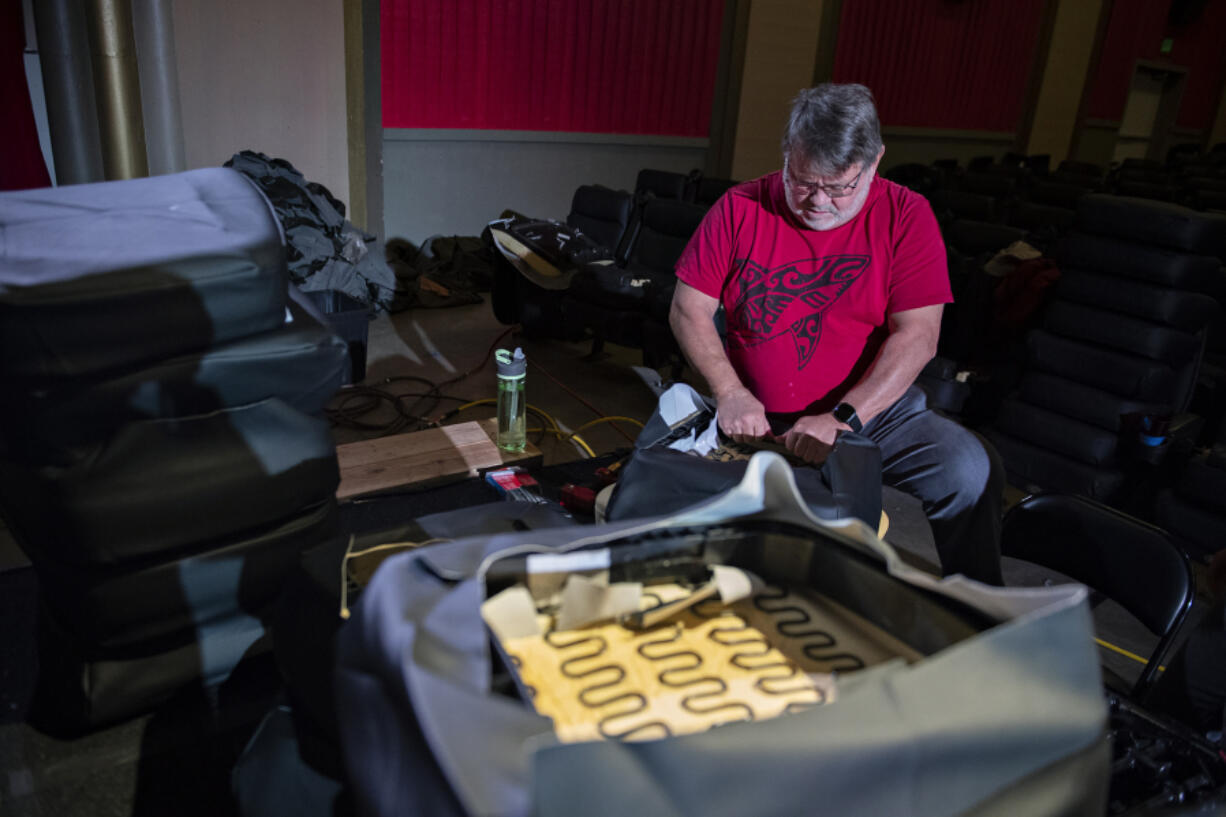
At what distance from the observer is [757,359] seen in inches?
81.0

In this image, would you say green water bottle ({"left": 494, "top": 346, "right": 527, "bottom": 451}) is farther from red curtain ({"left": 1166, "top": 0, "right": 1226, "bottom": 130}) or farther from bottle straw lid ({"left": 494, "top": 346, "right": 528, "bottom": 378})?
red curtain ({"left": 1166, "top": 0, "right": 1226, "bottom": 130})

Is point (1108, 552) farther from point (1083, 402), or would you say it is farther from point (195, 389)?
point (1083, 402)

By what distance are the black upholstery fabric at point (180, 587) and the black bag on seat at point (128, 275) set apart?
33 cm

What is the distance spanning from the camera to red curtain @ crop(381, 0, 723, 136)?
16.7 ft

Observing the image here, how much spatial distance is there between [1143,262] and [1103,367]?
1.21ft

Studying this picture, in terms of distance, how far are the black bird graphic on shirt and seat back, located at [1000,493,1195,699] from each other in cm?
63

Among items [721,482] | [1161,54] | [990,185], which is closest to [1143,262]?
[721,482]

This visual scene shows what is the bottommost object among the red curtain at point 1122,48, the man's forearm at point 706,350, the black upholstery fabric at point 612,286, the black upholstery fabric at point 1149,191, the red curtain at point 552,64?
the black upholstery fabric at point 612,286

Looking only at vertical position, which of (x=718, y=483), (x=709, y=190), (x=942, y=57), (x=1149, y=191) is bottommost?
(x=718, y=483)

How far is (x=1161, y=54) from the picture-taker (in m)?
10.6

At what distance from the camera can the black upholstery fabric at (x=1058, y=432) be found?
290 cm

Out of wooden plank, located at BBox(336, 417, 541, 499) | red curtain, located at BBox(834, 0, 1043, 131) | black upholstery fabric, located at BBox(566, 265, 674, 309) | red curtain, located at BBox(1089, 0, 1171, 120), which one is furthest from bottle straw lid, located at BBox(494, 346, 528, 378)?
red curtain, located at BBox(1089, 0, 1171, 120)

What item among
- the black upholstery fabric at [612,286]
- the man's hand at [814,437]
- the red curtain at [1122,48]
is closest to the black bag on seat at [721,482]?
the man's hand at [814,437]

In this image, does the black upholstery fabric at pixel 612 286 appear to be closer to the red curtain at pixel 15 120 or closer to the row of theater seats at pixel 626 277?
the row of theater seats at pixel 626 277
